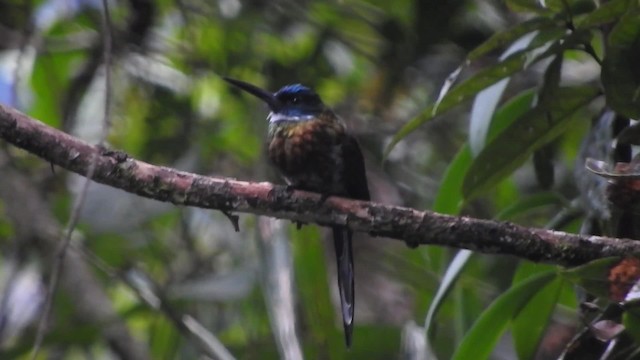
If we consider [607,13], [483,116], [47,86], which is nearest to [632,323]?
[607,13]

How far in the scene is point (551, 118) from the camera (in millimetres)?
2045

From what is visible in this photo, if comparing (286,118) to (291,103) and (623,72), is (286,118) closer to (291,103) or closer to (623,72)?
(291,103)

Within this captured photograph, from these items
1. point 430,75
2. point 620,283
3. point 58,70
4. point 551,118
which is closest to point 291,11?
point 430,75

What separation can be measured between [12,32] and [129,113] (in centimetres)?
58

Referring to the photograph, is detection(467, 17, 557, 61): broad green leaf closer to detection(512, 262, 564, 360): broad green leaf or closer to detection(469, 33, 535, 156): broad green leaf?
detection(469, 33, 535, 156): broad green leaf

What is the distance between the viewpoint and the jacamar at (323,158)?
232 cm

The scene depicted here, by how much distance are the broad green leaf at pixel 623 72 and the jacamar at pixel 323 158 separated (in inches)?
24.9

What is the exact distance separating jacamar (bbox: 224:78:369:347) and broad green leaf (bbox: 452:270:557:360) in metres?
0.30

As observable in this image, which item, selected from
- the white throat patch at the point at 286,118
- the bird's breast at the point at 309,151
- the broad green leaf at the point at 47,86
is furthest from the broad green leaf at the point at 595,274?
the broad green leaf at the point at 47,86

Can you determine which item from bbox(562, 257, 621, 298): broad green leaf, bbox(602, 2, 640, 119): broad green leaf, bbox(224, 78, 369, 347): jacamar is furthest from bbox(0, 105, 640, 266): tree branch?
bbox(224, 78, 369, 347): jacamar

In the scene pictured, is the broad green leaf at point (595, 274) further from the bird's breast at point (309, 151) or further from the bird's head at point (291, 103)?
the bird's head at point (291, 103)

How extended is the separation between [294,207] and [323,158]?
1.96ft

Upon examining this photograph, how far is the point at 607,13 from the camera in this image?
1.82m

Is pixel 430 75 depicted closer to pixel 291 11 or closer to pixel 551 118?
pixel 291 11
